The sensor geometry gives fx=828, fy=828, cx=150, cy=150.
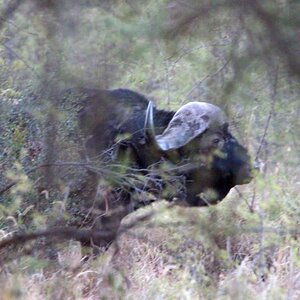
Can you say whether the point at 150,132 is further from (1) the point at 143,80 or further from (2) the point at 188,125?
(1) the point at 143,80

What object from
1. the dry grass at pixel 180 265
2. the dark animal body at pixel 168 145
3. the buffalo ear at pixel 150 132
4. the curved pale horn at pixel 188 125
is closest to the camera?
the dry grass at pixel 180 265

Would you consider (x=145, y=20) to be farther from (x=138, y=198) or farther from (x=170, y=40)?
(x=138, y=198)

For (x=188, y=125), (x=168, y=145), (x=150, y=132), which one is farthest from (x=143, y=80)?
(x=150, y=132)

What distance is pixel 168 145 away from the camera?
6.36 meters

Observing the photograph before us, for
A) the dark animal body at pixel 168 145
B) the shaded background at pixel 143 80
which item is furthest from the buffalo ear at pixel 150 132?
the shaded background at pixel 143 80

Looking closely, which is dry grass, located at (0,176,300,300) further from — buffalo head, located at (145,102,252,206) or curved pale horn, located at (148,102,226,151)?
curved pale horn, located at (148,102,226,151)

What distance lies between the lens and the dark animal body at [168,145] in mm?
5785

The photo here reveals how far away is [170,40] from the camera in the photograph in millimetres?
4422

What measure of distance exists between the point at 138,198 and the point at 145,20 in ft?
5.52

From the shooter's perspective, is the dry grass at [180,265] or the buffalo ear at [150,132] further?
the buffalo ear at [150,132]

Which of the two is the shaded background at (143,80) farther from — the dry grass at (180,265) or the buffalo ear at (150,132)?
the buffalo ear at (150,132)

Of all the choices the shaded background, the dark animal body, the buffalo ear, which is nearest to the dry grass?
the shaded background

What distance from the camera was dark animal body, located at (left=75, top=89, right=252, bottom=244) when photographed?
228 inches

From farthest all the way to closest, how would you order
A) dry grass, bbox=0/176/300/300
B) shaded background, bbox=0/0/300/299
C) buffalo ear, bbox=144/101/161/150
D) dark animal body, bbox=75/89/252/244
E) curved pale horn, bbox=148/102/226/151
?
curved pale horn, bbox=148/102/226/151 → buffalo ear, bbox=144/101/161/150 → dark animal body, bbox=75/89/252/244 → dry grass, bbox=0/176/300/300 → shaded background, bbox=0/0/300/299
